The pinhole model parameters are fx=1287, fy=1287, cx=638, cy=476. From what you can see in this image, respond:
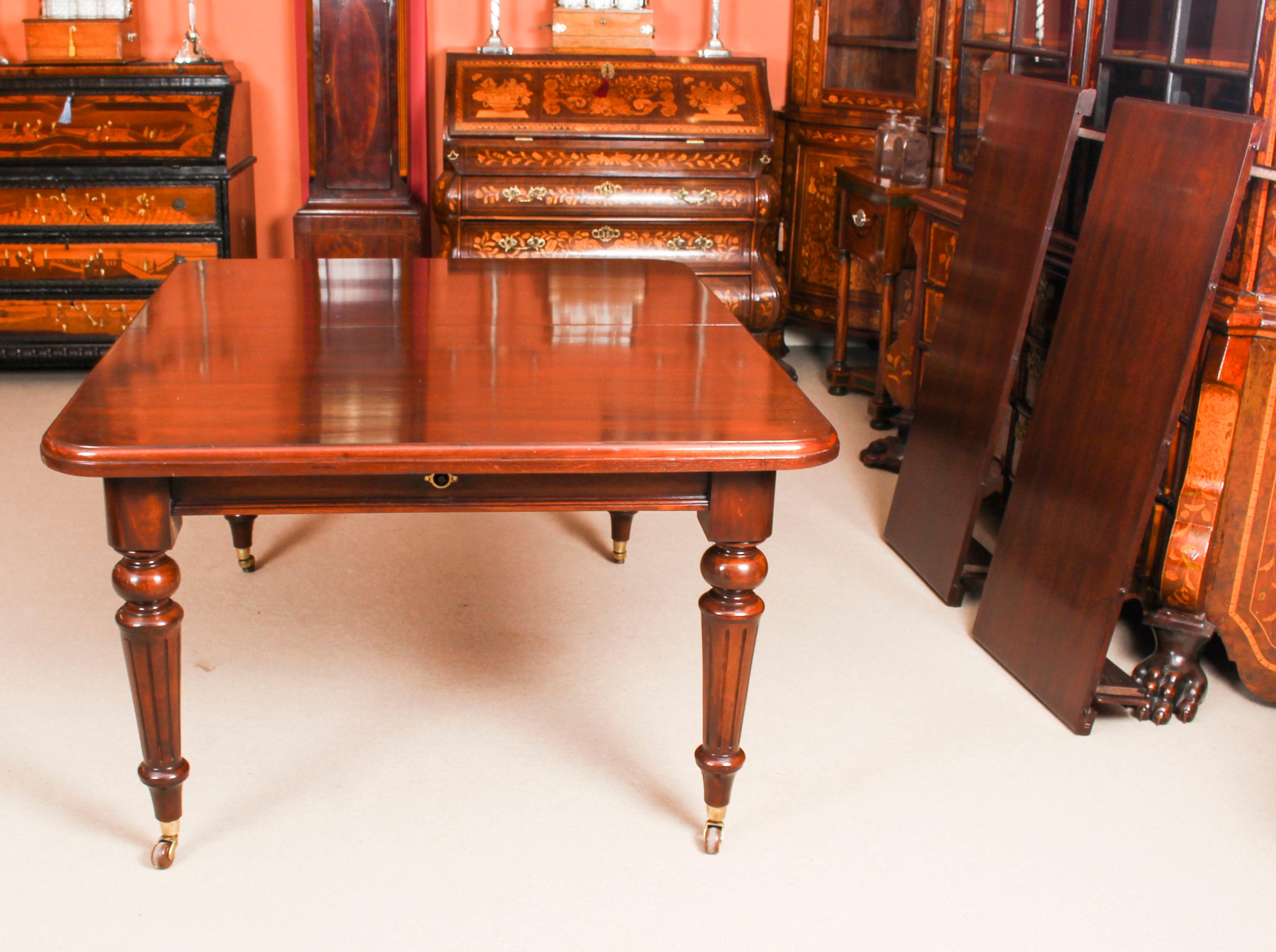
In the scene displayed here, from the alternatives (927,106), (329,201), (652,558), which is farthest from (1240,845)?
(329,201)

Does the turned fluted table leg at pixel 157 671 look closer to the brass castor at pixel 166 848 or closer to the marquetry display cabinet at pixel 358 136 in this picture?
the brass castor at pixel 166 848

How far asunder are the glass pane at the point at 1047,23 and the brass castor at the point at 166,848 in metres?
2.68

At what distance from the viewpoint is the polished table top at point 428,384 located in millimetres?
1927

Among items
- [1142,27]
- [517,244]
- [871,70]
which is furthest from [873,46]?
[1142,27]

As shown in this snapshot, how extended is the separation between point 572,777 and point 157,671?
2.64 feet

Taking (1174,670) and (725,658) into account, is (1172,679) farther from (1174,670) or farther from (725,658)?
(725,658)

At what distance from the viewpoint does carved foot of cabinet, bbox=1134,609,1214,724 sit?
275cm

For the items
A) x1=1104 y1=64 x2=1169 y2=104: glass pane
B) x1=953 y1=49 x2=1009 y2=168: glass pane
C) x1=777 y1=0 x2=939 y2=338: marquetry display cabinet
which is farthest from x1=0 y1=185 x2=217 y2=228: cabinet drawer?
x1=1104 y1=64 x2=1169 y2=104: glass pane

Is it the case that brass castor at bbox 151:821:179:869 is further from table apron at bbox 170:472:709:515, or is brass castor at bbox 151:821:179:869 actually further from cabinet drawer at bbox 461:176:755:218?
cabinet drawer at bbox 461:176:755:218

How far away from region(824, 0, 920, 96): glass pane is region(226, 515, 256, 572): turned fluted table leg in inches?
116

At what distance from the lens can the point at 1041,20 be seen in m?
3.33

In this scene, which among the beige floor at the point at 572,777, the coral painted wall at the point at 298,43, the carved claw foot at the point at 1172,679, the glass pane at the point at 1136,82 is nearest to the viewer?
the beige floor at the point at 572,777

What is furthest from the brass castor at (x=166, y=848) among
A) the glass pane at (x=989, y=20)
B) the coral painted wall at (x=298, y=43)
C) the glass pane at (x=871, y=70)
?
the glass pane at (x=871, y=70)

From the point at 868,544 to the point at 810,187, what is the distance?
212cm
